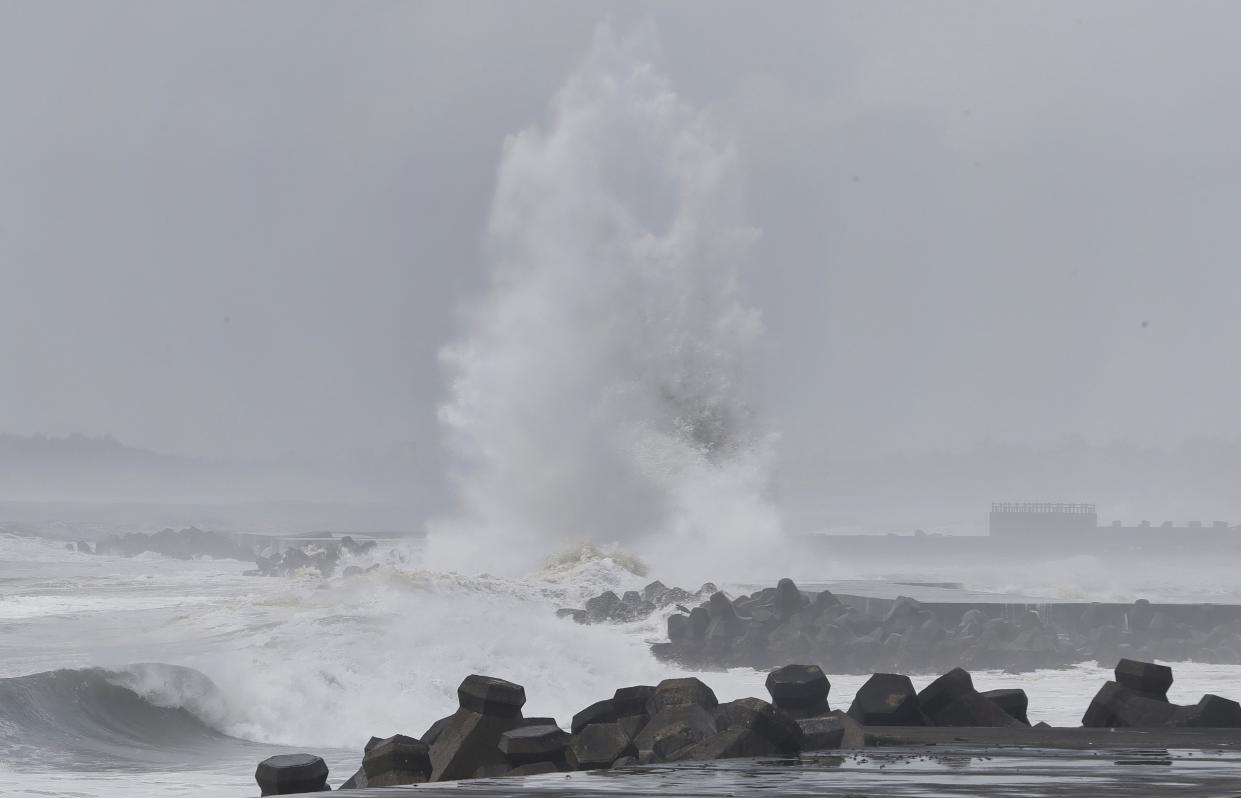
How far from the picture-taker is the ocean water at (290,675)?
14.3 m

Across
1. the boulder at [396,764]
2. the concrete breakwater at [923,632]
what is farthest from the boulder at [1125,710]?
the concrete breakwater at [923,632]

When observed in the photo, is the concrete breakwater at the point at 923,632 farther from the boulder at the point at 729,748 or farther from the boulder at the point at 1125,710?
the boulder at the point at 729,748

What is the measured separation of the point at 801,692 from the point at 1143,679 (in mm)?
2424

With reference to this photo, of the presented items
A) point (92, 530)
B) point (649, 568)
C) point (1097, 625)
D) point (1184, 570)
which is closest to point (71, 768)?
point (1097, 625)

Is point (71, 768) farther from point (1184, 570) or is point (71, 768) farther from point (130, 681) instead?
point (1184, 570)

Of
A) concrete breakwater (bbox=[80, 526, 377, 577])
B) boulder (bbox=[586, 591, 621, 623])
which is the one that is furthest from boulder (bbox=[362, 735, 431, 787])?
concrete breakwater (bbox=[80, 526, 377, 577])

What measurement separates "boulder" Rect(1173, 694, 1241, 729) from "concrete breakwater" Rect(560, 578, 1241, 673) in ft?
42.2

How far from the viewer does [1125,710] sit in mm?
9305

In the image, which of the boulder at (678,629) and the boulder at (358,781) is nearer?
the boulder at (358,781)

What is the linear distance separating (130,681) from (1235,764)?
→ 545 inches

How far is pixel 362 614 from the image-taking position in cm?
2230

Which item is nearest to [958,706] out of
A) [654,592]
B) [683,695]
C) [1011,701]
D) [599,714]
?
[1011,701]

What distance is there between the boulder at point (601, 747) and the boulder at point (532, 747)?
10cm

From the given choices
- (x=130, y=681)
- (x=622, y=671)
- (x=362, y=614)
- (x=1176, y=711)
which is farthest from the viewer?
(x=362, y=614)
